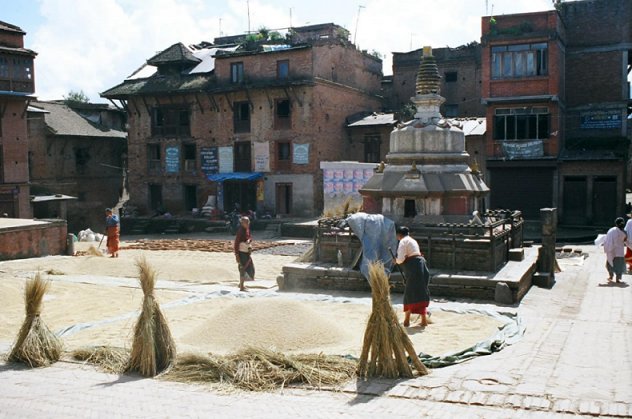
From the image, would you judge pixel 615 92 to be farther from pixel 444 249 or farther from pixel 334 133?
pixel 444 249

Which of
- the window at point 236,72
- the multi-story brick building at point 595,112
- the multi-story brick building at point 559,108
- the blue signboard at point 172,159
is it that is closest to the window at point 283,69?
the window at point 236,72

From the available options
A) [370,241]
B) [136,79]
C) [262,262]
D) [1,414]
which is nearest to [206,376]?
[1,414]

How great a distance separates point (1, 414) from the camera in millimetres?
8391

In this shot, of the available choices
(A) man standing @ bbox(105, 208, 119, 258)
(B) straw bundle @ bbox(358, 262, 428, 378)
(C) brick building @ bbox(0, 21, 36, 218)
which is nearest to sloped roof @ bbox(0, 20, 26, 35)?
(C) brick building @ bbox(0, 21, 36, 218)

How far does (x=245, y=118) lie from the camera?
41.9m

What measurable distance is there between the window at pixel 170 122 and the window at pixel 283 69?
23.9 ft

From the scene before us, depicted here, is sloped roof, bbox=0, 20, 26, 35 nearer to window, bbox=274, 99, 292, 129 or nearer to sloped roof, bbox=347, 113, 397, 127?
window, bbox=274, 99, 292, 129

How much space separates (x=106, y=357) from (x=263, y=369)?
2620 millimetres

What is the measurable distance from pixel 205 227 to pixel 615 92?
23032 mm

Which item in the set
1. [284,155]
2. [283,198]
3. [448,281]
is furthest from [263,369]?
[284,155]

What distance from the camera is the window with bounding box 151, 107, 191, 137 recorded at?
44.1 meters

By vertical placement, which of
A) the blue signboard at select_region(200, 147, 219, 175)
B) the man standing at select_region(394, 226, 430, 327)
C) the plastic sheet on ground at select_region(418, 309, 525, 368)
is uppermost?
the blue signboard at select_region(200, 147, 219, 175)

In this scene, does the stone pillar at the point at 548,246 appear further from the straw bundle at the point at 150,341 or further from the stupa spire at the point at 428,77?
the straw bundle at the point at 150,341

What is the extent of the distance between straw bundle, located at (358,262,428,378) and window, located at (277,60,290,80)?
31.7 metres
